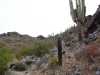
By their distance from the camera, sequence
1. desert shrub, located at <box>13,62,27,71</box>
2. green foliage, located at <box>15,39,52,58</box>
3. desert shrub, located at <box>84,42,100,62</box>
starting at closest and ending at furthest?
desert shrub, located at <box>84,42,100,62</box> → desert shrub, located at <box>13,62,27,71</box> → green foliage, located at <box>15,39,52,58</box>

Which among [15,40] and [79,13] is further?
[15,40]

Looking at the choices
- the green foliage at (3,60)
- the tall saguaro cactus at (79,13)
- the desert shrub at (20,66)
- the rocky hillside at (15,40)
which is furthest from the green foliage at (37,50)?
the rocky hillside at (15,40)

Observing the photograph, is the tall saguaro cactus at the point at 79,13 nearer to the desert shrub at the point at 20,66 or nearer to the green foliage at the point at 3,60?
the desert shrub at the point at 20,66

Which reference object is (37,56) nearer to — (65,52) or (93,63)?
(65,52)

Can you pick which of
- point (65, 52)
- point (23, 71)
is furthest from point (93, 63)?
point (23, 71)

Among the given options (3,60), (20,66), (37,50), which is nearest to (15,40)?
(37,50)

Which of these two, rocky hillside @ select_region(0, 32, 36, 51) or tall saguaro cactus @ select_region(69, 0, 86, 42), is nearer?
tall saguaro cactus @ select_region(69, 0, 86, 42)

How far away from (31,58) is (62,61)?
6.28 m

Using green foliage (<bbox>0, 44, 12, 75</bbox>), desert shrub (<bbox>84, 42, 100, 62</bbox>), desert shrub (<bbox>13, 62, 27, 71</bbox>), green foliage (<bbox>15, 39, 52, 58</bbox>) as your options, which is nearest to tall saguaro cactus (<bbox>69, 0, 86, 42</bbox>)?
desert shrub (<bbox>84, 42, 100, 62</bbox>)

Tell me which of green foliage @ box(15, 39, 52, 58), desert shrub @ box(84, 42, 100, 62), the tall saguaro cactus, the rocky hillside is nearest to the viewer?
desert shrub @ box(84, 42, 100, 62)

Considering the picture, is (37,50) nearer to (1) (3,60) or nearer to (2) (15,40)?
(1) (3,60)

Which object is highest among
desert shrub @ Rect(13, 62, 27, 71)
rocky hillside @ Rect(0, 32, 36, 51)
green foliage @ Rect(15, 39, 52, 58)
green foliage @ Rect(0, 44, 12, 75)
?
rocky hillside @ Rect(0, 32, 36, 51)

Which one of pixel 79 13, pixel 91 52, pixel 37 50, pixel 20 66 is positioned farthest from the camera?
pixel 37 50

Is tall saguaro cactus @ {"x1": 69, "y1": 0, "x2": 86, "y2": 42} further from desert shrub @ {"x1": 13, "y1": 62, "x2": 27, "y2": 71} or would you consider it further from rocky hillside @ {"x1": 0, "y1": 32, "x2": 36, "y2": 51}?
rocky hillside @ {"x1": 0, "y1": 32, "x2": 36, "y2": 51}
